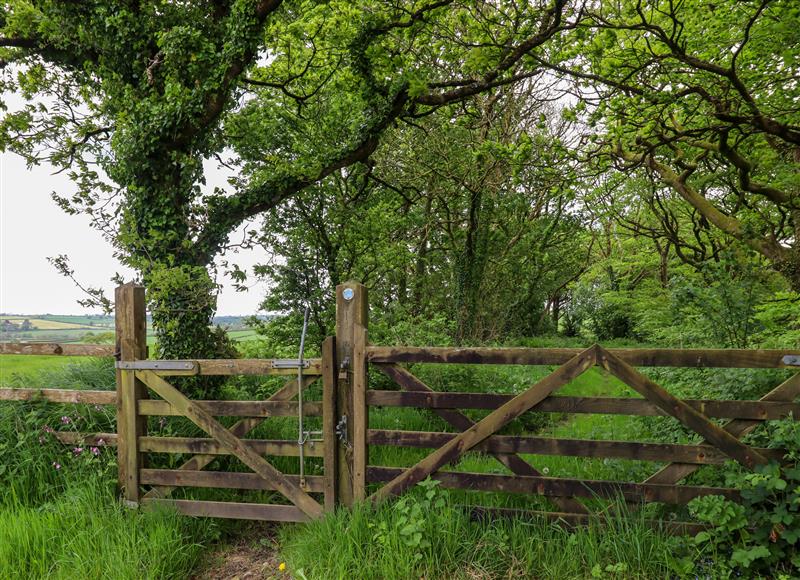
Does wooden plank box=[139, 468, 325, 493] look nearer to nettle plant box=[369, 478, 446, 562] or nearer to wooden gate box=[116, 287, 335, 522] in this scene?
wooden gate box=[116, 287, 335, 522]

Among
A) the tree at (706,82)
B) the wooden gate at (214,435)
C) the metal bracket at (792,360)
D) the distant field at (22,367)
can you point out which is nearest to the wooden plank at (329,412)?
the wooden gate at (214,435)

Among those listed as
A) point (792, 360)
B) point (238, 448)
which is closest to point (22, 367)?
point (238, 448)

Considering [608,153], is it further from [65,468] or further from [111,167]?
[65,468]

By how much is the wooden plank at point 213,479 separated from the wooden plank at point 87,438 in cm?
55

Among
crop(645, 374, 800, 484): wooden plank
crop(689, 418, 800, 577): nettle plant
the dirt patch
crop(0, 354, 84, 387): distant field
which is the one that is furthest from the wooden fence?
crop(0, 354, 84, 387): distant field

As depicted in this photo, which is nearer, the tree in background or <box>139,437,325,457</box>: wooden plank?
<box>139,437,325,457</box>: wooden plank

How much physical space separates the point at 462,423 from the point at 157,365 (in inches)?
110

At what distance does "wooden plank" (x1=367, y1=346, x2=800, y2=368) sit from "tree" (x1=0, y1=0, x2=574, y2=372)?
2.80 m

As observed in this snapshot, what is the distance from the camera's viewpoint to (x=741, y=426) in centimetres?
313

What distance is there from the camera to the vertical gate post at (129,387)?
404cm

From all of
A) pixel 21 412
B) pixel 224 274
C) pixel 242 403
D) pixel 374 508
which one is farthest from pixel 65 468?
pixel 374 508

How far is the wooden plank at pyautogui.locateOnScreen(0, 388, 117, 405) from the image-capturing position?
13.8 ft

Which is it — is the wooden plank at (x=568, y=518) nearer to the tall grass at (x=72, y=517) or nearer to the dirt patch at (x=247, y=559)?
the dirt patch at (x=247, y=559)

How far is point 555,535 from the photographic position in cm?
320
